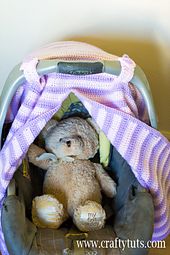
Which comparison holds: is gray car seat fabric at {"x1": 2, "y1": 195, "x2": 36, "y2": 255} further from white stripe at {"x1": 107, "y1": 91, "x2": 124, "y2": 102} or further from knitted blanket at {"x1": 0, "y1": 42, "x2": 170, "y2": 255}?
white stripe at {"x1": 107, "y1": 91, "x2": 124, "y2": 102}

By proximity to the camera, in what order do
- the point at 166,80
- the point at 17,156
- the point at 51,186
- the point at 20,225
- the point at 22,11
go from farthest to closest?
the point at 166,80
the point at 22,11
the point at 51,186
the point at 17,156
the point at 20,225

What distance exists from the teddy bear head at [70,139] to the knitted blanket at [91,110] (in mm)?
129

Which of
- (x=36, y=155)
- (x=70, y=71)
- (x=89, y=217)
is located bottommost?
(x=89, y=217)

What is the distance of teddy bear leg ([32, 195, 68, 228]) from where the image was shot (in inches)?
48.7

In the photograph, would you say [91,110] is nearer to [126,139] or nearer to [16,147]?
[126,139]

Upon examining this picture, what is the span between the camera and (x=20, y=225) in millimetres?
1111

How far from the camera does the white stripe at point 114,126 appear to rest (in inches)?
48.3

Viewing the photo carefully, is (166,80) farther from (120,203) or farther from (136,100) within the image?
(120,203)

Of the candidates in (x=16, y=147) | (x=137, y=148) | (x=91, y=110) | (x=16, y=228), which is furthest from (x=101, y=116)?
(x=16, y=228)

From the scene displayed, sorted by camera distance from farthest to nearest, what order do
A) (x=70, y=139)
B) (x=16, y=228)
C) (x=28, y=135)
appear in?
(x=70, y=139)
(x=28, y=135)
(x=16, y=228)

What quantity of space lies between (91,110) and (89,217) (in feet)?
0.98

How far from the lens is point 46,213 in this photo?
4.06 feet

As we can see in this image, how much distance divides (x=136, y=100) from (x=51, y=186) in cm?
36

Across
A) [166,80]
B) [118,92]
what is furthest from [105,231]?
[166,80]
